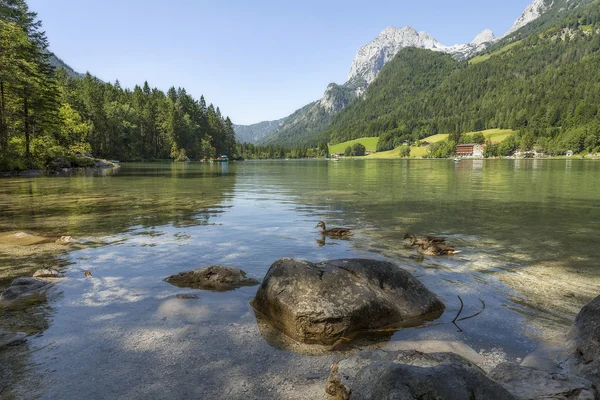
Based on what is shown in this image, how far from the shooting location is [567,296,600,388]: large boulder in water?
17.0ft

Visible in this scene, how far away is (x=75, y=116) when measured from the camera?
84812 mm

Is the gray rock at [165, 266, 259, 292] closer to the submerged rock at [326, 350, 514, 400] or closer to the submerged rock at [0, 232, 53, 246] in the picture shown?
the submerged rock at [326, 350, 514, 400]

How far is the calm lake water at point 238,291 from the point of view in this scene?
564 cm

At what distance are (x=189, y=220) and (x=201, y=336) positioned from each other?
1310cm

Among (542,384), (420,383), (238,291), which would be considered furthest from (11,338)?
(542,384)

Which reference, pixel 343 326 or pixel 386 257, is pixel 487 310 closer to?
pixel 343 326

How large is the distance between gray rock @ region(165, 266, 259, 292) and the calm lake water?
440 millimetres

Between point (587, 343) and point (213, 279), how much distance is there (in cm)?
799

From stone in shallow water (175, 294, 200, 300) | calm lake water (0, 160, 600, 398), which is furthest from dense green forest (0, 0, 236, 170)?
stone in shallow water (175, 294, 200, 300)

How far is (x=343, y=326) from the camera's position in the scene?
693 cm

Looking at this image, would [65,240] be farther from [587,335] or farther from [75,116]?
[75,116]

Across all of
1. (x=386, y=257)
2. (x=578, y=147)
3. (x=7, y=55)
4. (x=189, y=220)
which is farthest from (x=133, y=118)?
(x=578, y=147)

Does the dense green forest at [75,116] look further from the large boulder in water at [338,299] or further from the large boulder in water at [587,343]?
the large boulder in water at [587,343]

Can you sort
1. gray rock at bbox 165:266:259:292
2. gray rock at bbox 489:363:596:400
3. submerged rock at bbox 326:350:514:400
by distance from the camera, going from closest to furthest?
submerged rock at bbox 326:350:514:400 < gray rock at bbox 489:363:596:400 < gray rock at bbox 165:266:259:292
